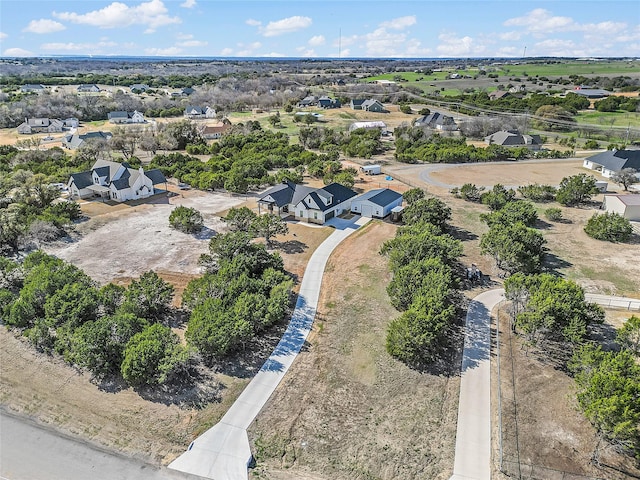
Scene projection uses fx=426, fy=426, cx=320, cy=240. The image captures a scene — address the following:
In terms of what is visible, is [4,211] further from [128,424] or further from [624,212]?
[624,212]

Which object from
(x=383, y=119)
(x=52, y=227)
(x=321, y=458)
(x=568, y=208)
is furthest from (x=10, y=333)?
(x=383, y=119)

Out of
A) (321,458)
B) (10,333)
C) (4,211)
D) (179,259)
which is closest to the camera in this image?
(321,458)

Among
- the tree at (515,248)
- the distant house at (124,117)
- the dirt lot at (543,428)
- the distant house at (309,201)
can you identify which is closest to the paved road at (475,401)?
the dirt lot at (543,428)

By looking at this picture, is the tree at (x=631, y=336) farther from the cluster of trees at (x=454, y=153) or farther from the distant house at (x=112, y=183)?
the cluster of trees at (x=454, y=153)

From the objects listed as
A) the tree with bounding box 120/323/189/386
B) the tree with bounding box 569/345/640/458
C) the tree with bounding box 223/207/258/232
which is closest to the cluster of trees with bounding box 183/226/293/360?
the tree with bounding box 120/323/189/386

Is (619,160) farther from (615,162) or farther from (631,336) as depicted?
(631,336)

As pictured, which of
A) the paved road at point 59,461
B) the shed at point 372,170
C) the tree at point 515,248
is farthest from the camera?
the shed at point 372,170
